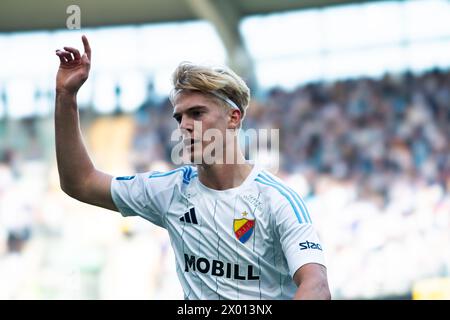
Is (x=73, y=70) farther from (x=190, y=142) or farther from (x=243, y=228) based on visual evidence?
(x=243, y=228)

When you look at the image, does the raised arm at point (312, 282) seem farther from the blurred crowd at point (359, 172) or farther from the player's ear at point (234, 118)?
the blurred crowd at point (359, 172)

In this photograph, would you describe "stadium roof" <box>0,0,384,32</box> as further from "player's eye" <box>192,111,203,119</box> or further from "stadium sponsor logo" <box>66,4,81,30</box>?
"player's eye" <box>192,111,203,119</box>

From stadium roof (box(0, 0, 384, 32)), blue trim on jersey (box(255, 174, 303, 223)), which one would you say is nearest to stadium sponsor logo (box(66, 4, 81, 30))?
blue trim on jersey (box(255, 174, 303, 223))

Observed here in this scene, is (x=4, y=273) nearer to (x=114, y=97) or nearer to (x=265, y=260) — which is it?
(x=114, y=97)

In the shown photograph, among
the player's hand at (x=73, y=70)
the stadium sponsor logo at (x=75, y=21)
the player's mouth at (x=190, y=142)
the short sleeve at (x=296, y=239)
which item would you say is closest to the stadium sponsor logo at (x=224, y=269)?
the short sleeve at (x=296, y=239)

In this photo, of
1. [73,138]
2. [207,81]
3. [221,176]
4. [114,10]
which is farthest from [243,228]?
[114,10]

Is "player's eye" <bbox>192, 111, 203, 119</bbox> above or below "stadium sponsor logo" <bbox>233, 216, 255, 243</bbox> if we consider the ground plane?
above

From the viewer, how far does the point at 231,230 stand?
148 inches

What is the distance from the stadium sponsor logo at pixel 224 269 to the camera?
3.69 metres

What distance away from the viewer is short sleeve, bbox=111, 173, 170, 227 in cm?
391

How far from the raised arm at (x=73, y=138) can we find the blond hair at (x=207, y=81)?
0.44 meters

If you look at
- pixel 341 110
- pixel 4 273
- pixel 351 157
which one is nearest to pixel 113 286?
pixel 4 273

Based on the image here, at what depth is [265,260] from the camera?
3.69 metres

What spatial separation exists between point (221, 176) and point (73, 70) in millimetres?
884
